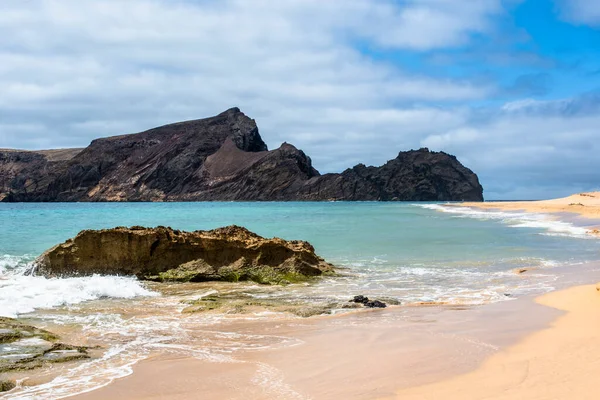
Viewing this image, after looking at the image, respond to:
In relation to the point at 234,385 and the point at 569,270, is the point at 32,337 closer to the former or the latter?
the point at 234,385

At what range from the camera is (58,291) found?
440 inches

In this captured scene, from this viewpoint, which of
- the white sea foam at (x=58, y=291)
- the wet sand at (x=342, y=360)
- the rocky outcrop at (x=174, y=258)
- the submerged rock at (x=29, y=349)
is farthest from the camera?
the rocky outcrop at (x=174, y=258)

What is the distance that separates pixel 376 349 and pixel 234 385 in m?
2.03

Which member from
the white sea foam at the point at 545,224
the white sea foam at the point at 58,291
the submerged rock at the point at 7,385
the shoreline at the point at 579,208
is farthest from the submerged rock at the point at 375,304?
the shoreline at the point at 579,208

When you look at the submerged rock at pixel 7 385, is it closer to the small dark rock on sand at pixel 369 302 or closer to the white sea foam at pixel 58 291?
the white sea foam at pixel 58 291

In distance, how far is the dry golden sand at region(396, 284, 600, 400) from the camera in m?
4.75

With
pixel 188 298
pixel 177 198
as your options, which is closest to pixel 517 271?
pixel 188 298

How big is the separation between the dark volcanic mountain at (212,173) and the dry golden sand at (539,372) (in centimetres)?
14061

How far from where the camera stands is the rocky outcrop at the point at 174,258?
13.2 metres

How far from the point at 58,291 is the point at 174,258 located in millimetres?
3109

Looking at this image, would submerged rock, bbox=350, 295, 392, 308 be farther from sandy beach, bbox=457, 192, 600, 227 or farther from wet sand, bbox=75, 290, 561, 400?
sandy beach, bbox=457, 192, 600, 227

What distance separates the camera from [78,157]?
169 metres

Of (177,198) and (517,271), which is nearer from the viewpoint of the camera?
(517,271)

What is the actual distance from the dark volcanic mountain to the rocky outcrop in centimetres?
13323
